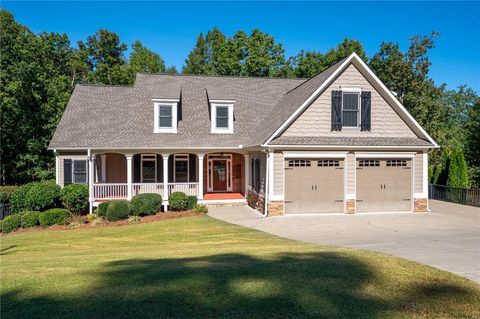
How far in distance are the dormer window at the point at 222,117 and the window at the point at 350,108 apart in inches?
263

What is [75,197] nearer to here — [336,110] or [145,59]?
[336,110]

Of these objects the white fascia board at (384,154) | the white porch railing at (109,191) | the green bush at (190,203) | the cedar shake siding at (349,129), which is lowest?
the green bush at (190,203)

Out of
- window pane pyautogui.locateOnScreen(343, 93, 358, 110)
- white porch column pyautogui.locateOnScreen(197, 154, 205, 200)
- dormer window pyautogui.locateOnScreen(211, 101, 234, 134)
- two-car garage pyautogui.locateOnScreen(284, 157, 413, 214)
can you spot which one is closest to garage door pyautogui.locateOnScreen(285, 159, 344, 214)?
two-car garage pyautogui.locateOnScreen(284, 157, 413, 214)

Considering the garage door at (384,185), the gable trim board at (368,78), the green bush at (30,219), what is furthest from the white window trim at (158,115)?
the garage door at (384,185)

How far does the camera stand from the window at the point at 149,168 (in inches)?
880

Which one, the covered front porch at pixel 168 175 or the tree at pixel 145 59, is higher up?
the tree at pixel 145 59

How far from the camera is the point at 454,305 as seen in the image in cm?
553

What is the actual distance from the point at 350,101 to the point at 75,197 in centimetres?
1432

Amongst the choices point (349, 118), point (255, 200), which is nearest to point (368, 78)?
point (349, 118)

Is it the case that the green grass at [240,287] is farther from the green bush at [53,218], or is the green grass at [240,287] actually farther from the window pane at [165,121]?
the window pane at [165,121]

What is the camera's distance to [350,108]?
18188 mm

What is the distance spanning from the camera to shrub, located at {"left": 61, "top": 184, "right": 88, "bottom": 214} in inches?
730

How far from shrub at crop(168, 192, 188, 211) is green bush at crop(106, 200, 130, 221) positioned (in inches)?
92.9

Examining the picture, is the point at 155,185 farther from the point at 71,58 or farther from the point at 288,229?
the point at 71,58
